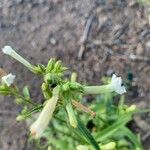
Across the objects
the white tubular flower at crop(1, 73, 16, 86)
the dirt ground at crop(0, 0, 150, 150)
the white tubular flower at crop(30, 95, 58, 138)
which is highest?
the dirt ground at crop(0, 0, 150, 150)

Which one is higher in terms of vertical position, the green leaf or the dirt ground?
the dirt ground

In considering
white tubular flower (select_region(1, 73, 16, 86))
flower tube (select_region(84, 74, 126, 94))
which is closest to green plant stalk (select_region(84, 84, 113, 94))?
flower tube (select_region(84, 74, 126, 94))

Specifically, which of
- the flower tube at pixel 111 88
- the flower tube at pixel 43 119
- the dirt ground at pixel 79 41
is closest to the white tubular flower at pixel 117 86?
the flower tube at pixel 111 88

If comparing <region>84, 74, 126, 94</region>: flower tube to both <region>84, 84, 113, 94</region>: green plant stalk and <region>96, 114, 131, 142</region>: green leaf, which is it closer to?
<region>84, 84, 113, 94</region>: green plant stalk

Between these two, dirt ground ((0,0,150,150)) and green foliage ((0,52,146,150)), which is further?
dirt ground ((0,0,150,150))

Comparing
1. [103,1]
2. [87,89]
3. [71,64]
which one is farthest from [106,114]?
[87,89]

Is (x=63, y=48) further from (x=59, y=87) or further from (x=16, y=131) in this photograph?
(x=59, y=87)

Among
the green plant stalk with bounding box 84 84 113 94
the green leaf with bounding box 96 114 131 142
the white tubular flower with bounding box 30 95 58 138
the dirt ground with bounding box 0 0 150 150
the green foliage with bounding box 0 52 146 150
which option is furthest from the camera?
the dirt ground with bounding box 0 0 150 150
